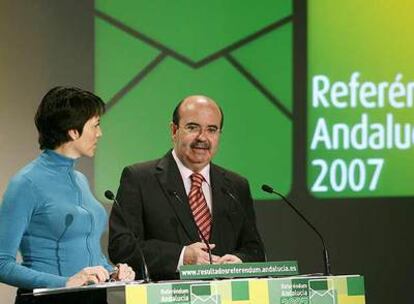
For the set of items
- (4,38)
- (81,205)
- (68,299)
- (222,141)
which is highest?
(4,38)

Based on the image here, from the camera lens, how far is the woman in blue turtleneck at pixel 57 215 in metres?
3.22

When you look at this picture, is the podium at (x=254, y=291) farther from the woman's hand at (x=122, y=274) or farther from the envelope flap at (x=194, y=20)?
the envelope flap at (x=194, y=20)

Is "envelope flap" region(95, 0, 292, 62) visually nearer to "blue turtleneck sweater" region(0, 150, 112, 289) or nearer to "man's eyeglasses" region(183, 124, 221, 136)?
"man's eyeglasses" region(183, 124, 221, 136)

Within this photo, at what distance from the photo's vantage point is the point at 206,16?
5.48m

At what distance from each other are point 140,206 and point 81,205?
33.6 inches

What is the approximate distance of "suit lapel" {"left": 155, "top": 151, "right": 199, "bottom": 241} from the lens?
14.1ft

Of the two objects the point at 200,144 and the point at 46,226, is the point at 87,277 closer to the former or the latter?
the point at 46,226

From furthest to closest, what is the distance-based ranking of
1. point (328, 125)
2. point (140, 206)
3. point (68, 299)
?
point (328, 125), point (140, 206), point (68, 299)

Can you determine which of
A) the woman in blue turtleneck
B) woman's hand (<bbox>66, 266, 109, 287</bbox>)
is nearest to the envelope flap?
the woman in blue turtleneck

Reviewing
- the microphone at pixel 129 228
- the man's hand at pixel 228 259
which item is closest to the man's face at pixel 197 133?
the microphone at pixel 129 228

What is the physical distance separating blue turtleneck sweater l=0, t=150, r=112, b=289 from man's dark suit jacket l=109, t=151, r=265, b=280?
68cm

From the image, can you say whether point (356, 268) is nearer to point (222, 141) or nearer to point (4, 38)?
point (222, 141)

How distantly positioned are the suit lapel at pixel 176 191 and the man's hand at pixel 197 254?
18cm

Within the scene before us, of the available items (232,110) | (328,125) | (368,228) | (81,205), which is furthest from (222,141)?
(81,205)
